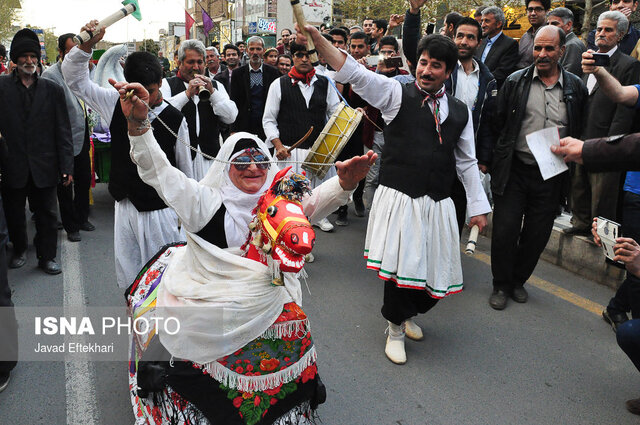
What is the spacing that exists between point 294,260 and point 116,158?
84.1 inches

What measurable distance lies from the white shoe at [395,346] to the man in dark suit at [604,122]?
2.41 m

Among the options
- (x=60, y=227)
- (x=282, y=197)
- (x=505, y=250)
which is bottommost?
(x=60, y=227)

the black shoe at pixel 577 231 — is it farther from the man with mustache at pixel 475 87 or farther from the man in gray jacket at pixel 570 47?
the man in gray jacket at pixel 570 47

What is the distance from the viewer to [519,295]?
4953 mm

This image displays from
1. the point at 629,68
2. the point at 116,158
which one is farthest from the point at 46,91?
the point at 629,68

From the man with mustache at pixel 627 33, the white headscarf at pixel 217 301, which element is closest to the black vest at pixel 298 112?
the man with mustache at pixel 627 33

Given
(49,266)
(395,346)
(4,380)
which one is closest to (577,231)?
(395,346)

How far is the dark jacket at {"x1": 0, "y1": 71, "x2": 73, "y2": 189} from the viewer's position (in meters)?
5.33

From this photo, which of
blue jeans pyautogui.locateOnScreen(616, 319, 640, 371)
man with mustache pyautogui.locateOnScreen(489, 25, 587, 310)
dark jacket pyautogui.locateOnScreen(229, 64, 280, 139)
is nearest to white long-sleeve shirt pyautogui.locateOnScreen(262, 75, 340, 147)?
dark jacket pyautogui.locateOnScreen(229, 64, 280, 139)

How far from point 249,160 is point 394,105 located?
1405mm

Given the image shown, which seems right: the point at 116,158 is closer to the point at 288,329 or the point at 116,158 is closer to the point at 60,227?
the point at 288,329

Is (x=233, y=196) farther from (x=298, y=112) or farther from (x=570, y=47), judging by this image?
(x=570, y=47)

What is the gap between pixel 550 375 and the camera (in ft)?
12.3

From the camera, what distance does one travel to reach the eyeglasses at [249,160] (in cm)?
263
